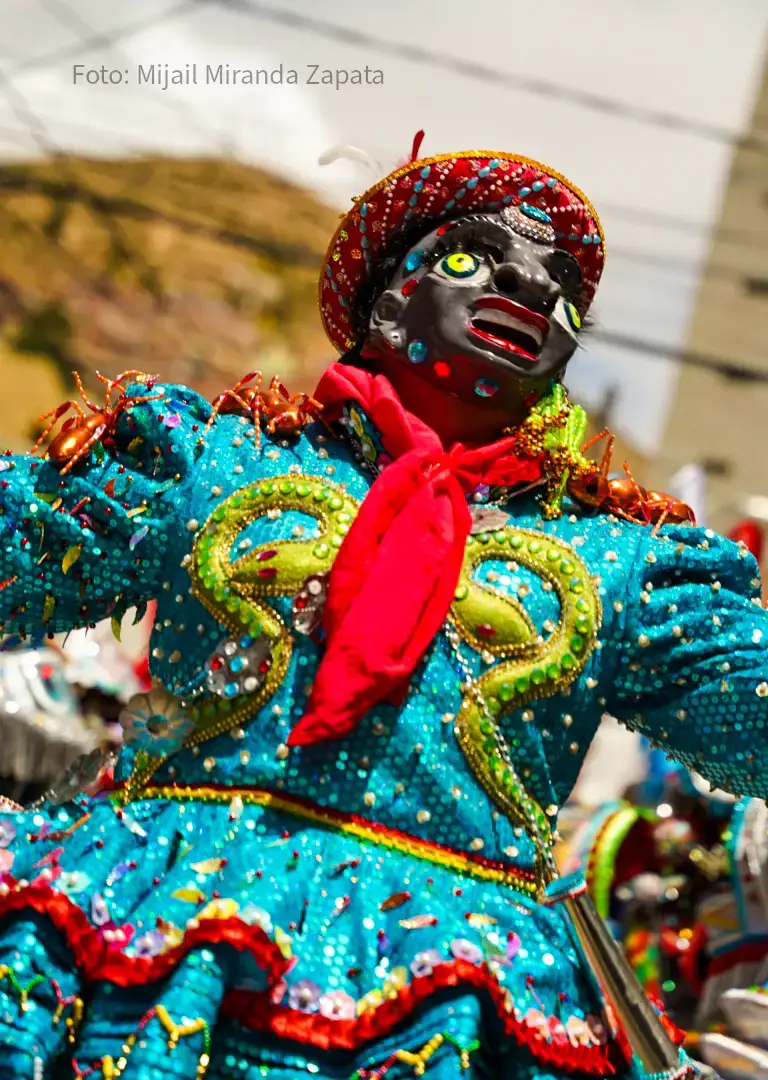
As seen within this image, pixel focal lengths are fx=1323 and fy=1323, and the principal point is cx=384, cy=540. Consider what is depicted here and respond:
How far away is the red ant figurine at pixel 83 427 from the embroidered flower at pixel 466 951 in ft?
2.92

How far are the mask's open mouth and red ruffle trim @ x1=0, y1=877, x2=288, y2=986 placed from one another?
0.98 metres

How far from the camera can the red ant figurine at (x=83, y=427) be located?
1.93 m

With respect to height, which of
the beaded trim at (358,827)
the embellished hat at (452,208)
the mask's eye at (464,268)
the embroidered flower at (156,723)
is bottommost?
the beaded trim at (358,827)

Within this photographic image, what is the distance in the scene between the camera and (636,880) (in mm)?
4125

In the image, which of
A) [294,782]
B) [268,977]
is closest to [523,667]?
[294,782]

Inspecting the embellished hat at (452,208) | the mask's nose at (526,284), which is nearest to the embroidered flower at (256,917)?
the mask's nose at (526,284)

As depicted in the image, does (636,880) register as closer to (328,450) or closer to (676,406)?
(328,450)

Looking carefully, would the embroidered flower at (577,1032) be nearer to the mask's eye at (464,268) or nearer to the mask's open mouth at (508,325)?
the mask's open mouth at (508,325)

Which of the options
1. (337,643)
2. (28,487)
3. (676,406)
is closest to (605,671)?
(337,643)

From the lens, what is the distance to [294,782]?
5.63ft

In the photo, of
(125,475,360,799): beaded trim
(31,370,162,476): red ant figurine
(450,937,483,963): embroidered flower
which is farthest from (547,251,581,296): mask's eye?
(450,937,483,963): embroidered flower

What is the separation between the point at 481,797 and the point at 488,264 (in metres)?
0.85

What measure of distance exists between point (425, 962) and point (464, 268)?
3.56 ft

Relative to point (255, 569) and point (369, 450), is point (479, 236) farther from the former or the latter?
point (255, 569)
